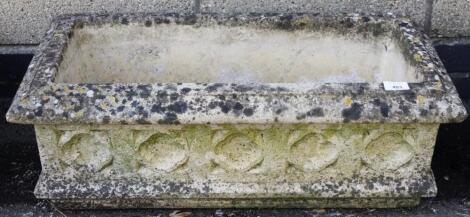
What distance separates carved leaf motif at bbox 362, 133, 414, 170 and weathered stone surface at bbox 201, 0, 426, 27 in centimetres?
88

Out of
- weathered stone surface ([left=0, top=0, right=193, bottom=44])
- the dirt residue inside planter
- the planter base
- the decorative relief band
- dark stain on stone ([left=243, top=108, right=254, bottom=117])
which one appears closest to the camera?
dark stain on stone ([left=243, top=108, right=254, bottom=117])

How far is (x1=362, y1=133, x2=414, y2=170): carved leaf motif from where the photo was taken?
234cm

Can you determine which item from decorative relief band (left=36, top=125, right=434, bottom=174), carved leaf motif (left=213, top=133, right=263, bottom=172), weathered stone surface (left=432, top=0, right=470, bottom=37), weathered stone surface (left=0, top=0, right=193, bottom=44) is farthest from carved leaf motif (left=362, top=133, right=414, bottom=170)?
weathered stone surface (left=0, top=0, right=193, bottom=44)

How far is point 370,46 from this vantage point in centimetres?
282

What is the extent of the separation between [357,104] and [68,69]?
1182mm

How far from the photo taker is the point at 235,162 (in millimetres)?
2395

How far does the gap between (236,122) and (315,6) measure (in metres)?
1.03

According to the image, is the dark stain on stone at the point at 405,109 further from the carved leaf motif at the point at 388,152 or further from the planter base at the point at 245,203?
the planter base at the point at 245,203

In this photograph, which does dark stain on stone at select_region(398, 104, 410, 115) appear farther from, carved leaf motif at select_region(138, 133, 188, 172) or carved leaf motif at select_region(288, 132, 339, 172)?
carved leaf motif at select_region(138, 133, 188, 172)

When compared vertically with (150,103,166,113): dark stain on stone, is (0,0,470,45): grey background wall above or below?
above

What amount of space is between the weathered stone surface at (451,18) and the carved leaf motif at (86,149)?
1683mm

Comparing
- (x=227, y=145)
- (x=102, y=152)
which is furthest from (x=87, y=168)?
(x=227, y=145)

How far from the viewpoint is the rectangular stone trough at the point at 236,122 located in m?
2.22

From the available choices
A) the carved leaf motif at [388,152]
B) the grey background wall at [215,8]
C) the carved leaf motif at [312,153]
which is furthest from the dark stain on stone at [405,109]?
the grey background wall at [215,8]
